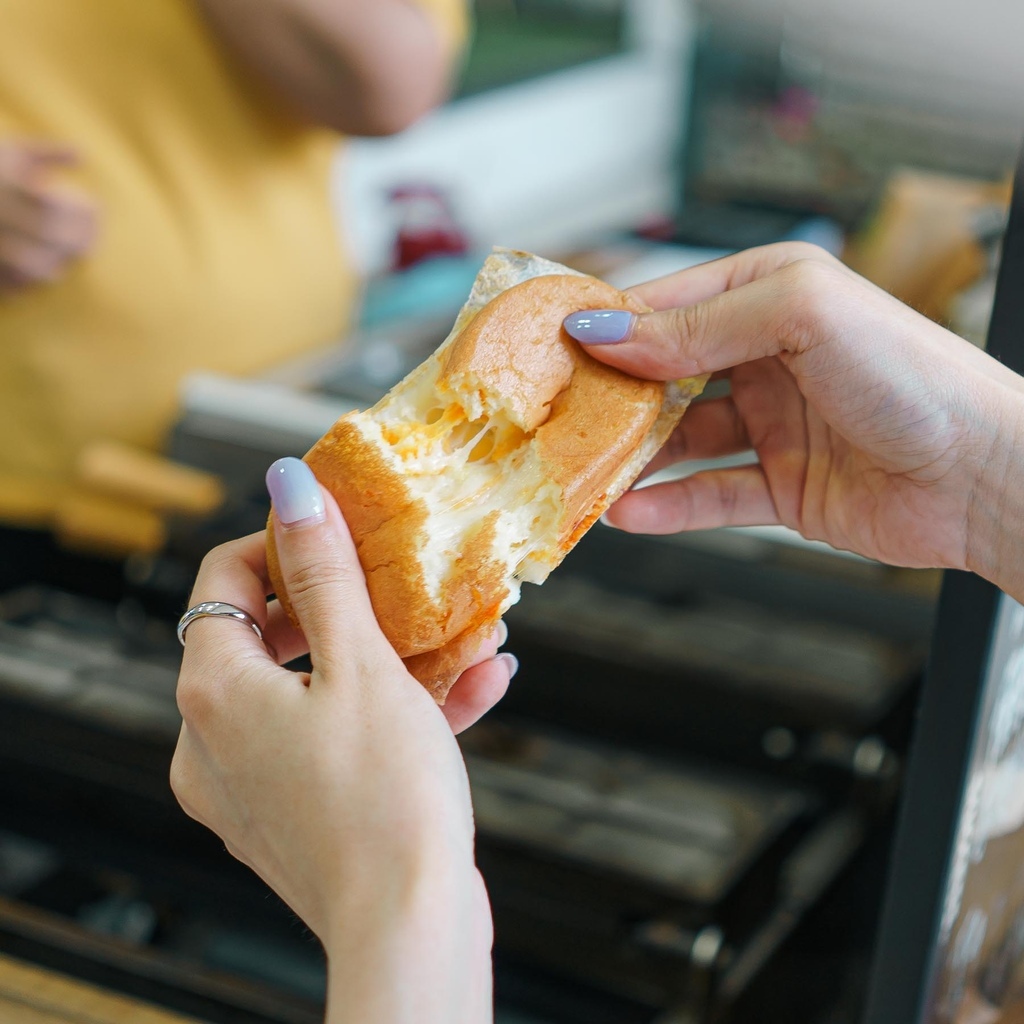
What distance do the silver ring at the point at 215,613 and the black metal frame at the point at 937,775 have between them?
44 centimetres

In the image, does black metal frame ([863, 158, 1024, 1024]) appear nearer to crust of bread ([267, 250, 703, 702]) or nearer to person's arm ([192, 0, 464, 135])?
crust of bread ([267, 250, 703, 702])

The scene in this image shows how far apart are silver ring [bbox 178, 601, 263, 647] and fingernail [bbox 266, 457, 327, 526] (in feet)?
0.22

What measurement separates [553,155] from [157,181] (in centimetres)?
169

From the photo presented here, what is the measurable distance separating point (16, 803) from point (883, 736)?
1.03 metres

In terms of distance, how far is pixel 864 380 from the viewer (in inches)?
28.9

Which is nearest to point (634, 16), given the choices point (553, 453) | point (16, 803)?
point (16, 803)

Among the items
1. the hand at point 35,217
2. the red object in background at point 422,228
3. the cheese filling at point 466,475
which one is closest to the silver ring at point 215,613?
the cheese filling at point 466,475

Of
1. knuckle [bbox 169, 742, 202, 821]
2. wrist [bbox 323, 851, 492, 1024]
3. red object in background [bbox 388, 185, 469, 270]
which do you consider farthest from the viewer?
red object in background [bbox 388, 185, 469, 270]

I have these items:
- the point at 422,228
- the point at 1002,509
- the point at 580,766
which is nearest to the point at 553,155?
the point at 422,228

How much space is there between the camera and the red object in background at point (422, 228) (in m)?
2.25

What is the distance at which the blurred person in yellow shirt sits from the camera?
55.1 inches

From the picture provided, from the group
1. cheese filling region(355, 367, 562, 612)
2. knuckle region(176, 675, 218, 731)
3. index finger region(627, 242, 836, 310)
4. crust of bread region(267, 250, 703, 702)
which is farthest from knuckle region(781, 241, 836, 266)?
knuckle region(176, 675, 218, 731)

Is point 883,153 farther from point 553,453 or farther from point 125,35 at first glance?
point 553,453

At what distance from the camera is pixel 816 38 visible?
258 centimetres
